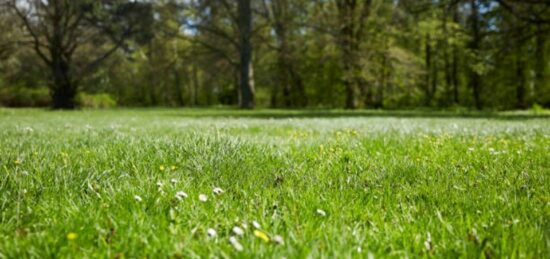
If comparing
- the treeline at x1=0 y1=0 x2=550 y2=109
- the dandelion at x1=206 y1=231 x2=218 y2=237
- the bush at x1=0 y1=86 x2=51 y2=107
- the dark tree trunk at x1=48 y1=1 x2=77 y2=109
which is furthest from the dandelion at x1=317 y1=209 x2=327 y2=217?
the bush at x1=0 y1=86 x2=51 y2=107

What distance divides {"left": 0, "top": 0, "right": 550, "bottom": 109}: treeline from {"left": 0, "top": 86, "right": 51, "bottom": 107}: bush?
0.37 feet

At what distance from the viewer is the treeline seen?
31.3 meters

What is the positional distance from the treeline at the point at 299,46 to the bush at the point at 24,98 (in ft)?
0.37

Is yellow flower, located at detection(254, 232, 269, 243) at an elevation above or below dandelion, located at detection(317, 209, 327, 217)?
above

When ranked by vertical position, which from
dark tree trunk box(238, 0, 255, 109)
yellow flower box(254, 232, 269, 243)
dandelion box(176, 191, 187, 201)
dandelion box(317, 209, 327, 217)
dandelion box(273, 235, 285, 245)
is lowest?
dandelion box(317, 209, 327, 217)

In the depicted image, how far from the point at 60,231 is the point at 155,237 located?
23.0 inches

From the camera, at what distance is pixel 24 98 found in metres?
44.8

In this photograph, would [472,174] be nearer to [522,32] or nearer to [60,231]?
[60,231]

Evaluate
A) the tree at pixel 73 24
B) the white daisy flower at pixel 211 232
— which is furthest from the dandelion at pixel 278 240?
the tree at pixel 73 24

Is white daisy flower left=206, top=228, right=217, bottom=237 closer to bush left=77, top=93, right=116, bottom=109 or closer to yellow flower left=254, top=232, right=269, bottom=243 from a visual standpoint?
yellow flower left=254, top=232, right=269, bottom=243

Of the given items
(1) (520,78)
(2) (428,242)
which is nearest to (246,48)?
(2) (428,242)

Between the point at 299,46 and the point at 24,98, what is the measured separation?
3084 cm

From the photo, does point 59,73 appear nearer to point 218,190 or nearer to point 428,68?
point 218,190

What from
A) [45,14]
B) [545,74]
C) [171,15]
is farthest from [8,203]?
[545,74]
